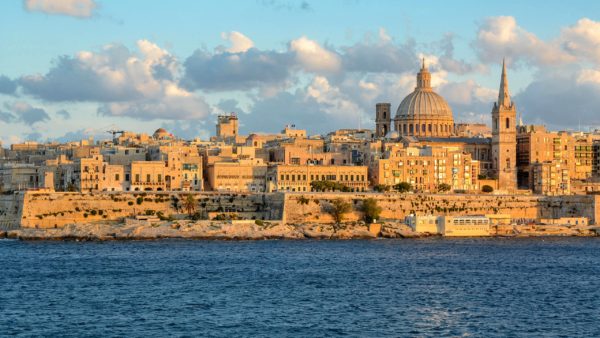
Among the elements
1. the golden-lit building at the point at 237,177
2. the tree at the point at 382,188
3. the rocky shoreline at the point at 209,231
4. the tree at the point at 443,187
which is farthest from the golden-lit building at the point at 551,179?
the rocky shoreline at the point at 209,231

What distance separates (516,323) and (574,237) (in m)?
37.0

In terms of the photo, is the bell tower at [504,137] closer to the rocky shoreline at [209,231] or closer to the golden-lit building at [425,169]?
the golden-lit building at [425,169]

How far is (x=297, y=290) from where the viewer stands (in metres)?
42.2

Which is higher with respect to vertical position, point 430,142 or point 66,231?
point 430,142

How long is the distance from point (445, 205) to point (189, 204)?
16368 millimetres

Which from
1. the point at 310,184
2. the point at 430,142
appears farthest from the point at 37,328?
the point at 430,142

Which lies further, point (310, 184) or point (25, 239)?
point (310, 184)

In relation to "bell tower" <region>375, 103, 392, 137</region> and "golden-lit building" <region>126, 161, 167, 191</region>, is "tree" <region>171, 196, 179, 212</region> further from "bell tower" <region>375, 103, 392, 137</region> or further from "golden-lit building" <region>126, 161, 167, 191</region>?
"bell tower" <region>375, 103, 392, 137</region>

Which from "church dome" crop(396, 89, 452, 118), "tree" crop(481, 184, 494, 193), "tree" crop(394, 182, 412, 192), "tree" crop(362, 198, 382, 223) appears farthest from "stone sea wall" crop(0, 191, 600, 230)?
"church dome" crop(396, 89, 452, 118)

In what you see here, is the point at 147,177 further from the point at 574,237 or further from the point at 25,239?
the point at 574,237

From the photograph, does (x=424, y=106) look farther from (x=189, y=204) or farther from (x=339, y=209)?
(x=189, y=204)

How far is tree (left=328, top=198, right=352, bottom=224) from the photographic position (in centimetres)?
7262

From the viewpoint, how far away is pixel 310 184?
82250 mm

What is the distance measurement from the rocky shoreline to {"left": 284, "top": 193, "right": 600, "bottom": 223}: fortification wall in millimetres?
4463
